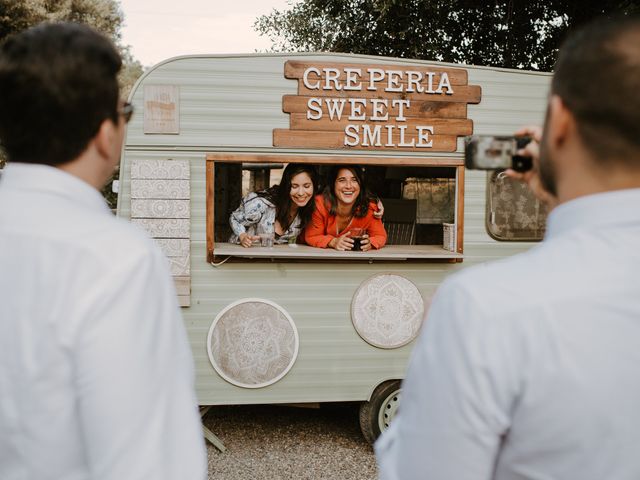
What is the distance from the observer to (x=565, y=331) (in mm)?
983

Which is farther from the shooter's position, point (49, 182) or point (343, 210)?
point (343, 210)

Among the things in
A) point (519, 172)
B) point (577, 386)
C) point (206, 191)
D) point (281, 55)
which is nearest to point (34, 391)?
point (577, 386)

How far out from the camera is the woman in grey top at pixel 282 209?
4.96 meters

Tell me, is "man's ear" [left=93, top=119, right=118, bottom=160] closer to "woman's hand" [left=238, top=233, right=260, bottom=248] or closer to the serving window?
the serving window

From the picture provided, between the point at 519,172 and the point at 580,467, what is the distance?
0.64 metres

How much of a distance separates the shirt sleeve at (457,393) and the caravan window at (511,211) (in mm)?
3762

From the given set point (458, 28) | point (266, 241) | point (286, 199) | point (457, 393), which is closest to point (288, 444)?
point (266, 241)

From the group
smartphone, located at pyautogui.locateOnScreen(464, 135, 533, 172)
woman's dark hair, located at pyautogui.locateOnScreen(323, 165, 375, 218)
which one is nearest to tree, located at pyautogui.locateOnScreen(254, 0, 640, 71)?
woman's dark hair, located at pyautogui.locateOnScreen(323, 165, 375, 218)

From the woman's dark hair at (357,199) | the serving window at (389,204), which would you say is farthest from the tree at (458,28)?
the woman's dark hair at (357,199)

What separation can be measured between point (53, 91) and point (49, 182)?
18 centimetres

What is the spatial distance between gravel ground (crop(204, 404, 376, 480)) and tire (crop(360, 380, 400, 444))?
0.28m

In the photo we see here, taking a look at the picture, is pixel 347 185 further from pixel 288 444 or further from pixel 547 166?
pixel 547 166

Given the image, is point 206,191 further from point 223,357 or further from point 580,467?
point 580,467

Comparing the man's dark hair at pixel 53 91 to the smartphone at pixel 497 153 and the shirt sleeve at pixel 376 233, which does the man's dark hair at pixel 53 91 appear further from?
the shirt sleeve at pixel 376 233
